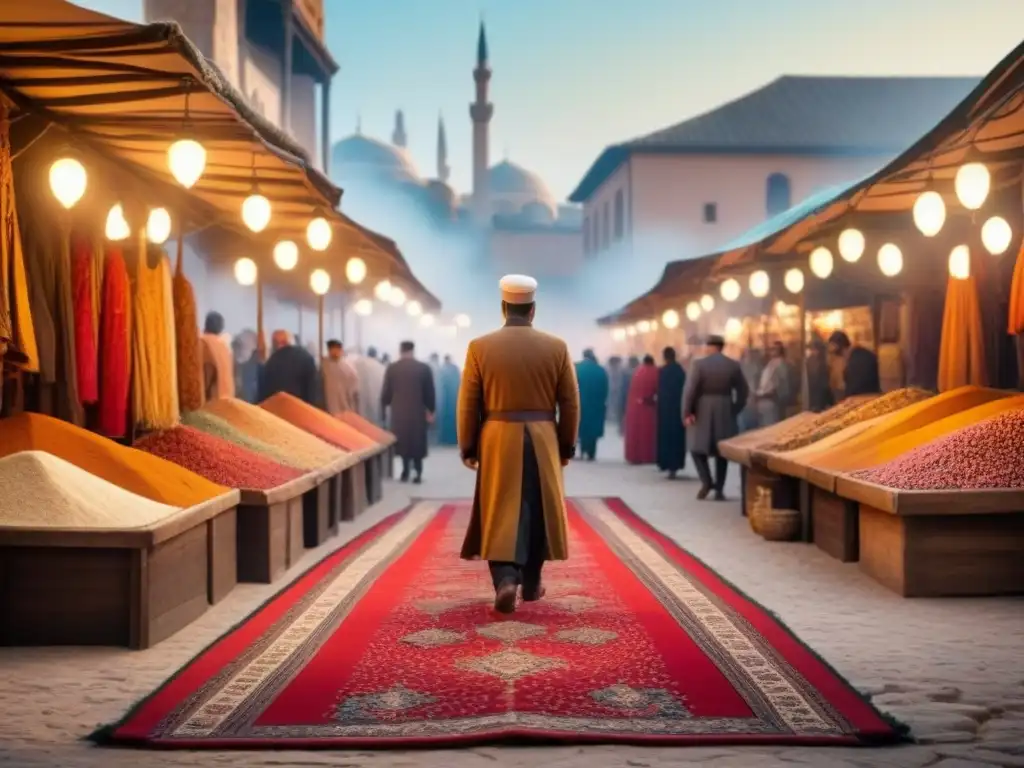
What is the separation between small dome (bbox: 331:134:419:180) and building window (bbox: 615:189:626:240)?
598 inches

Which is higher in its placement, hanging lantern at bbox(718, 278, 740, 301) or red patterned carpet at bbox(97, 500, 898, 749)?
hanging lantern at bbox(718, 278, 740, 301)

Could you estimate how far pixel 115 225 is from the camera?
27.7 ft

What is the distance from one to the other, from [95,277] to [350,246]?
705 cm


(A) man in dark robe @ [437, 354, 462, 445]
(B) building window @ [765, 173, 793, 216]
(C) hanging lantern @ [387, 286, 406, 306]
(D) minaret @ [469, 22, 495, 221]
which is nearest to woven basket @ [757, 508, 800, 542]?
(C) hanging lantern @ [387, 286, 406, 306]

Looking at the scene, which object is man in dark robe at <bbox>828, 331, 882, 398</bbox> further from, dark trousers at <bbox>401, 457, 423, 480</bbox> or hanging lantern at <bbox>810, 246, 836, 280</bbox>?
dark trousers at <bbox>401, 457, 423, 480</bbox>

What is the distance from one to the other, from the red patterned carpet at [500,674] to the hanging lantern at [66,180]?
2443 millimetres

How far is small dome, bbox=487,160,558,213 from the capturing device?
57.5 m

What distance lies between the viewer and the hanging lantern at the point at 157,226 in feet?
30.3

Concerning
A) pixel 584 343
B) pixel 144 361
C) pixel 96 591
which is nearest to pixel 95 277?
pixel 144 361

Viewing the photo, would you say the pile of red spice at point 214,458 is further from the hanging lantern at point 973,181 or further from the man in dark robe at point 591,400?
the man in dark robe at point 591,400

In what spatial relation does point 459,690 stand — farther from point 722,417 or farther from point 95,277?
point 722,417

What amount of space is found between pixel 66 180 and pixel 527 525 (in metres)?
3.12

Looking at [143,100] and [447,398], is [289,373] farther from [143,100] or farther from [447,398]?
[447,398]

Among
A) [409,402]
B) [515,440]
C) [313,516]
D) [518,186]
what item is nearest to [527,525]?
[515,440]
